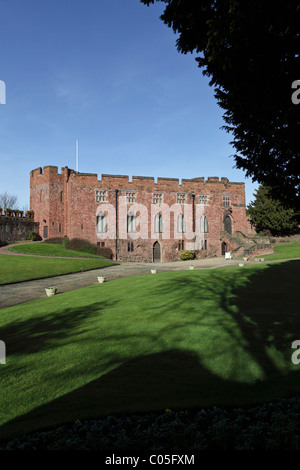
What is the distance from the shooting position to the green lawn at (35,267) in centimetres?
2135

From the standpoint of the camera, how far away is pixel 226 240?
4556 cm

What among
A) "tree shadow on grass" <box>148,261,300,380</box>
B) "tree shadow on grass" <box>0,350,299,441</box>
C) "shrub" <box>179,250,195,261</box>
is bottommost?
"shrub" <box>179,250,195,261</box>

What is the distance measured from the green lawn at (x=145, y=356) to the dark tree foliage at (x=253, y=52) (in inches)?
178

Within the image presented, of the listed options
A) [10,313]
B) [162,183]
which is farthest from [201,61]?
[162,183]

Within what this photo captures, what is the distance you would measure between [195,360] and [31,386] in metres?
3.29

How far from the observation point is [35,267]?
2436 centimetres

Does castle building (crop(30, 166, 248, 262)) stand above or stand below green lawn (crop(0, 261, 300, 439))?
above

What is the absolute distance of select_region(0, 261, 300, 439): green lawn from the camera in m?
4.68

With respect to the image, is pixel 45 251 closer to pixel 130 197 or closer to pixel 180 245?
pixel 130 197

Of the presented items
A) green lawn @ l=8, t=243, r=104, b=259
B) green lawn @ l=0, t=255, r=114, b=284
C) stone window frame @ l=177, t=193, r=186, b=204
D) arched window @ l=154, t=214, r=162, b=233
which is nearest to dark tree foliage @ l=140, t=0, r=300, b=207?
green lawn @ l=0, t=255, r=114, b=284

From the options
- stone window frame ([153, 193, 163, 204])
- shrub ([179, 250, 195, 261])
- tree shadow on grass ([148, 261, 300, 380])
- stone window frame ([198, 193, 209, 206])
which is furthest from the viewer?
stone window frame ([198, 193, 209, 206])

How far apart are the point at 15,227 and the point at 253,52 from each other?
43605 mm

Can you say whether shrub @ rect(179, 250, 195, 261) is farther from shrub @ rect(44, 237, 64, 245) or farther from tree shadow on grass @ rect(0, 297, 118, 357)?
tree shadow on grass @ rect(0, 297, 118, 357)

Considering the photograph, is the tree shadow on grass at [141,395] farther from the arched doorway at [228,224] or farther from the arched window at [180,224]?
the arched doorway at [228,224]
